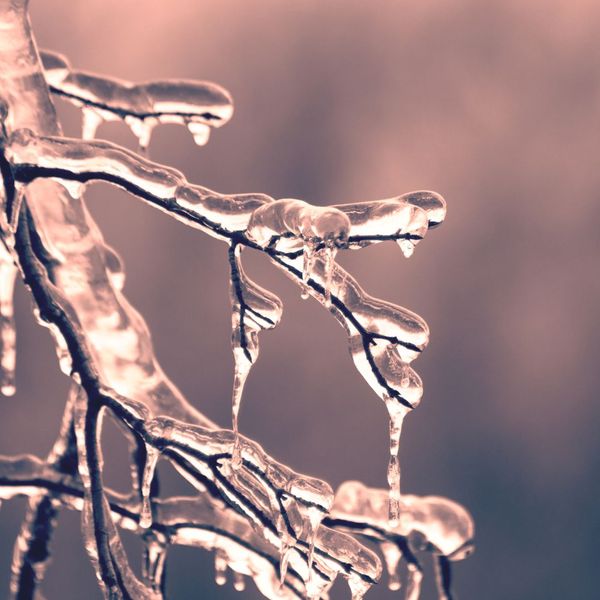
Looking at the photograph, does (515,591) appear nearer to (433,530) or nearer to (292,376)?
(292,376)

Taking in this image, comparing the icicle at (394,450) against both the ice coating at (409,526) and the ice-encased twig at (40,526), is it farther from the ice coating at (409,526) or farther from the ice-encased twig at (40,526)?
the ice-encased twig at (40,526)

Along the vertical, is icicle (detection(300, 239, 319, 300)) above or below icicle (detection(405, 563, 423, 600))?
above

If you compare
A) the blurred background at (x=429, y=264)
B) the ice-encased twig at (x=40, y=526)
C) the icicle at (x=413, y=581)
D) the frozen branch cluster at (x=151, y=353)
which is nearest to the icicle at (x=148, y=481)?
the frozen branch cluster at (x=151, y=353)

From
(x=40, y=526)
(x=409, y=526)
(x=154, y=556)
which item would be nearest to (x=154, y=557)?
(x=154, y=556)

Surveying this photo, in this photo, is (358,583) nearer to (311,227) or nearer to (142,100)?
(311,227)

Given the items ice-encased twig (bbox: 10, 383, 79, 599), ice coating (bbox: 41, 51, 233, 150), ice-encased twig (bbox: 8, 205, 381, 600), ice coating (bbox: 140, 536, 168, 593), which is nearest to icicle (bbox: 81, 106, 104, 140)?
ice coating (bbox: 41, 51, 233, 150)

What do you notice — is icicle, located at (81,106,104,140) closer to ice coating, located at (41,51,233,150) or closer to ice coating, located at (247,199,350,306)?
ice coating, located at (41,51,233,150)

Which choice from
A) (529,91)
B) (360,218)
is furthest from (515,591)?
(360,218)
